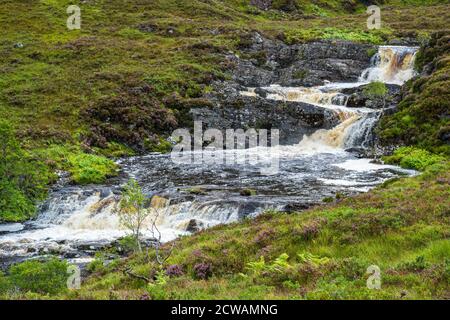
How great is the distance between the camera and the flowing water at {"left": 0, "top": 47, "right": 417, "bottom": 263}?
85.5ft

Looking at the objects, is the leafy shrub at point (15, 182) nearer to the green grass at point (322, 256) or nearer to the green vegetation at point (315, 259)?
the green vegetation at point (315, 259)

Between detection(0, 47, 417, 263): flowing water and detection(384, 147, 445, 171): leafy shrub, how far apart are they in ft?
3.86

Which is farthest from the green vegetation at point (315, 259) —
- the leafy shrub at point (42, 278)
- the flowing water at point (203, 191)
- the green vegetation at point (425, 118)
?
the green vegetation at point (425, 118)

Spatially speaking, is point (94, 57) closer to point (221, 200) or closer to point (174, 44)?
point (174, 44)

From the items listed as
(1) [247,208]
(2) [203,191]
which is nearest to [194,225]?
(1) [247,208]

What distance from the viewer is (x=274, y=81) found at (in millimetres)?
58875

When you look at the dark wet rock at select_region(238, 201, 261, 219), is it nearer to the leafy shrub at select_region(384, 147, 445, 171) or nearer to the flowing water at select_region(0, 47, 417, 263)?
the flowing water at select_region(0, 47, 417, 263)

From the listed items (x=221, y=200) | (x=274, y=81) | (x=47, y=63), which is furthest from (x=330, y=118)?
(x=47, y=63)

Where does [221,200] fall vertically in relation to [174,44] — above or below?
below

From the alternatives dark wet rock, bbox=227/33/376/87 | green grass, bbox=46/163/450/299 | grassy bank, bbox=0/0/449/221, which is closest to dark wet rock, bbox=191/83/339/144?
grassy bank, bbox=0/0/449/221

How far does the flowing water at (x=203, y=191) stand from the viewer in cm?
2605

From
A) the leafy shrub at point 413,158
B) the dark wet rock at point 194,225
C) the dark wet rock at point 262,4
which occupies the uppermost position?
the dark wet rock at point 262,4

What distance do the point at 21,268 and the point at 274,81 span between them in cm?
4639

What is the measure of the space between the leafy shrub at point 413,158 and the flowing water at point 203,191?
1177 millimetres
